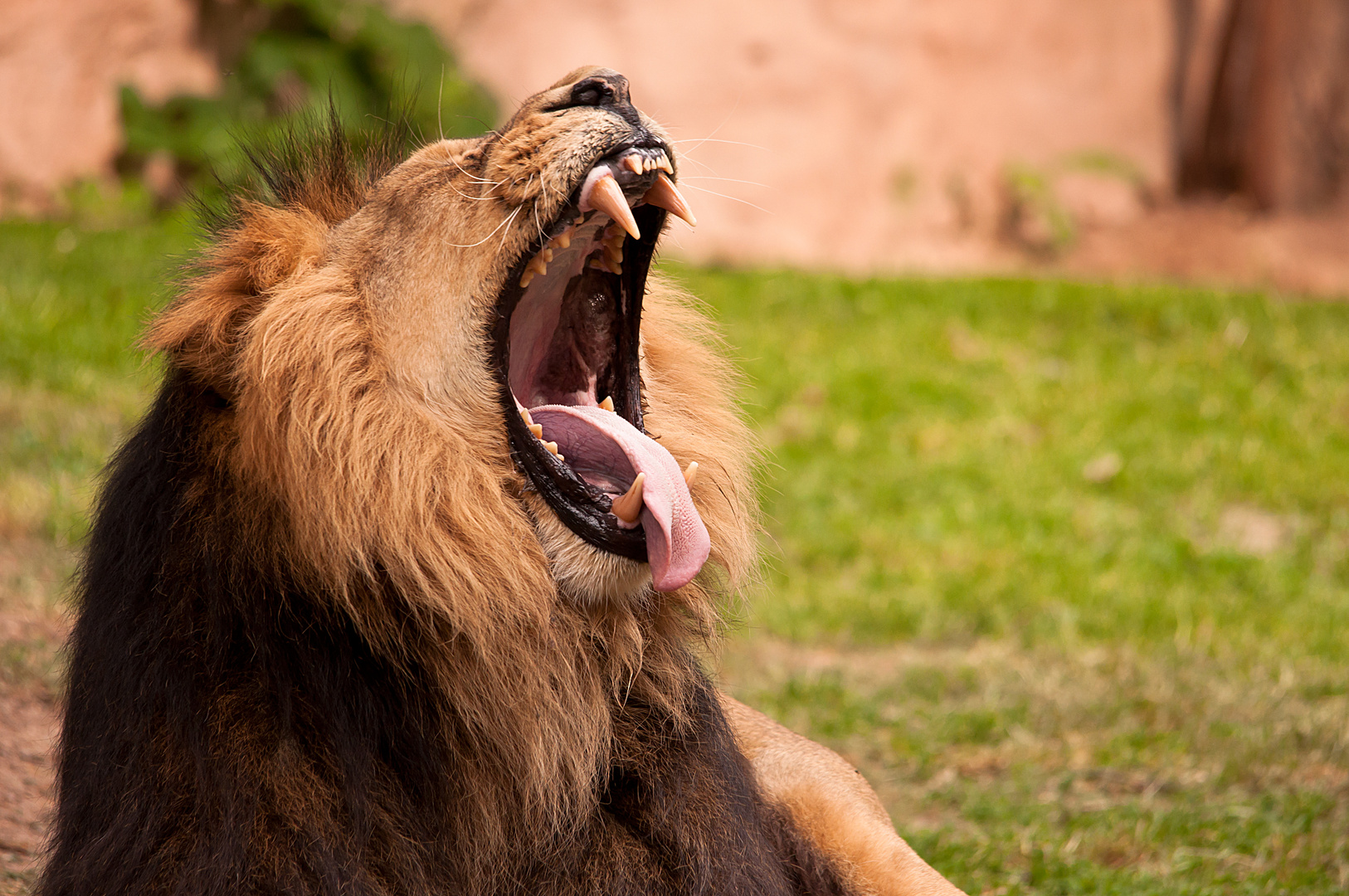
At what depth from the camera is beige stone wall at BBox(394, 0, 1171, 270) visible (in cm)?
1240

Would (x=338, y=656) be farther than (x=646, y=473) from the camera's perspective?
No

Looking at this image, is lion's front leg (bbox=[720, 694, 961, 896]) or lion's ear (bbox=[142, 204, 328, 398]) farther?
lion's front leg (bbox=[720, 694, 961, 896])

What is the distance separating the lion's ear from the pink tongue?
0.56 meters

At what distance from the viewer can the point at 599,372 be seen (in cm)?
288

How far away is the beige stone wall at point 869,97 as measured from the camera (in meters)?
12.4

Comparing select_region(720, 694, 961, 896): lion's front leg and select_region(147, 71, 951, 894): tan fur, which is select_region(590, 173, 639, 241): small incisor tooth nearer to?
select_region(147, 71, 951, 894): tan fur

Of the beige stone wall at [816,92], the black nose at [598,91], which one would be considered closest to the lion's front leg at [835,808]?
the black nose at [598,91]

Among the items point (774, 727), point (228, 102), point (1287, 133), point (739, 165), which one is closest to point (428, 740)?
point (774, 727)

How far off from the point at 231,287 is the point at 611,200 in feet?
2.38

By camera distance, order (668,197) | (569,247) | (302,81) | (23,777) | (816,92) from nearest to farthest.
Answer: (668,197) < (569,247) < (23,777) < (302,81) < (816,92)

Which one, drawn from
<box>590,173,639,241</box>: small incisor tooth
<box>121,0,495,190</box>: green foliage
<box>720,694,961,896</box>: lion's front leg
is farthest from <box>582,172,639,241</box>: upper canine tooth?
<box>121,0,495,190</box>: green foliage

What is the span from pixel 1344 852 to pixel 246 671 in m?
3.12

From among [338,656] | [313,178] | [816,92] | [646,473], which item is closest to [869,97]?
[816,92]

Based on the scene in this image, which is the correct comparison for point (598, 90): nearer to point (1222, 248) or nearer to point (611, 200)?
point (611, 200)
